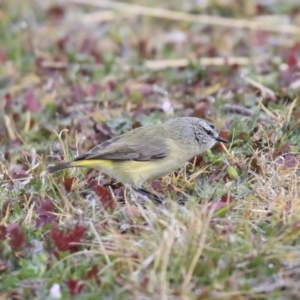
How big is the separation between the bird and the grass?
0.14 m

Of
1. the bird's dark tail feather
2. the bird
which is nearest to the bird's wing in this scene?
the bird

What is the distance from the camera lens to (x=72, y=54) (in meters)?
9.75

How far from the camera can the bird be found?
19.7ft

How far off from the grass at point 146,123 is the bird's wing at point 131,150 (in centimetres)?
24

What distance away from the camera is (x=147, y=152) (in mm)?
6141

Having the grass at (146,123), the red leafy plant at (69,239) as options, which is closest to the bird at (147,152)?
the grass at (146,123)

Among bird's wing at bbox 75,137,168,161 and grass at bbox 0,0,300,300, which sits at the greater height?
bird's wing at bbox 75,137,168,161

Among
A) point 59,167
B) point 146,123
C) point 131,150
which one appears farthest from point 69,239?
point 146,123

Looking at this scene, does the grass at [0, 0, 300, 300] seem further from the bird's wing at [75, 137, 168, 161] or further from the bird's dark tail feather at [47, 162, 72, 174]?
the bird's wing at [75, 137, 168, 161]

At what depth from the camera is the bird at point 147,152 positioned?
6012mm

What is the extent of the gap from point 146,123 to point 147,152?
1399 mm

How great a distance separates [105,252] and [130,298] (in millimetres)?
398

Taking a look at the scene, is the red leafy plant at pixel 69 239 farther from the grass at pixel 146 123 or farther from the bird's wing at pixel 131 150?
the bird's wing at pixel 131 150

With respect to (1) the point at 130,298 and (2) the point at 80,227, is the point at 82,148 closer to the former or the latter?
(2) the point at 80,227
